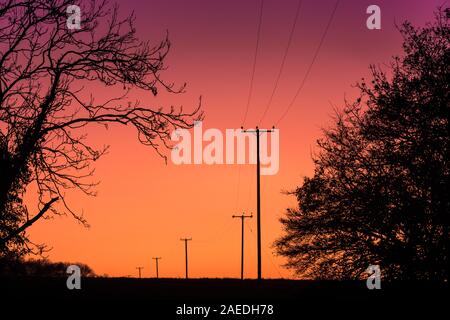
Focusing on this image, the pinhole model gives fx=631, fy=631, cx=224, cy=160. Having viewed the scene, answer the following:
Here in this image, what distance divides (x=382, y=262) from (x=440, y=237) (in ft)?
9.62

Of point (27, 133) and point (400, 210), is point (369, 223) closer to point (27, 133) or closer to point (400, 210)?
point (400, 210)

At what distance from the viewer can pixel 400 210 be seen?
2216 centimetres

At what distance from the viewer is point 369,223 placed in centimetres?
2398

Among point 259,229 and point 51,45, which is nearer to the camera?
point 51,45

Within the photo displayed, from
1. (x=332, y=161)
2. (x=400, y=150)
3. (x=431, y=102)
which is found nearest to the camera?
(x=431, y=102)
